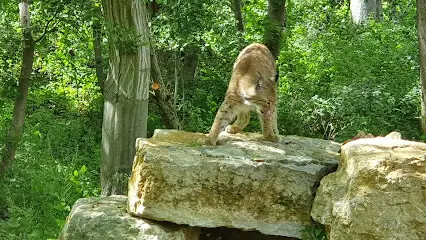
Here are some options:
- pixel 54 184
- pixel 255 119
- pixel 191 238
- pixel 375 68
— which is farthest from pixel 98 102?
pixel 191 238

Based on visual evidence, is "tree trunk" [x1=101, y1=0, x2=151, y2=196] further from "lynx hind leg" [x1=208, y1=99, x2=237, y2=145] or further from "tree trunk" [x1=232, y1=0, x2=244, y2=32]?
"tree trunk" [x1=232, y1=0, x2=244, y2=32]

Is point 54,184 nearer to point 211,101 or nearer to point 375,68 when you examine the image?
point 211,101

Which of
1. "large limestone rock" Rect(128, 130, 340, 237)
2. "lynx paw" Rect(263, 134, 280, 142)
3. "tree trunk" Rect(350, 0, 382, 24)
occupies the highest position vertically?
"tree trunk" Rect(350, 0, 382, 24)

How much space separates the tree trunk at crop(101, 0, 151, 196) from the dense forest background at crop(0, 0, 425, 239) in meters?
0.43

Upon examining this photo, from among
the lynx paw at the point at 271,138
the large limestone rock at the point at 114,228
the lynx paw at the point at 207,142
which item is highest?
the lynx paw at the point at 271,138

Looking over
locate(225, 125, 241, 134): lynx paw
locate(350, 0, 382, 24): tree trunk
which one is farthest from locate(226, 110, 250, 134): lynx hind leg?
locate(350, 0, 382, 24): tree trunk

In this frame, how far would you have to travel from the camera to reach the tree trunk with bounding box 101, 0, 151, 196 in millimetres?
7125

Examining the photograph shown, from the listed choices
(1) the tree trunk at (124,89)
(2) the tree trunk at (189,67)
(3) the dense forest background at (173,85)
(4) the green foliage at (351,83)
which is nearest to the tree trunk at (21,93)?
(3) the dense forest background at (173,85)

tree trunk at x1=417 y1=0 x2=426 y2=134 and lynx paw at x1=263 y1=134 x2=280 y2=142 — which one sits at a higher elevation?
tree trunk at x1=417 y1=0 x2=426 y2=134

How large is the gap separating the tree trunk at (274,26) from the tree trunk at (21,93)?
396cm

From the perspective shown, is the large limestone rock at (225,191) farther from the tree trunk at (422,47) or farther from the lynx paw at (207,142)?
the tree trunk at (422,47)

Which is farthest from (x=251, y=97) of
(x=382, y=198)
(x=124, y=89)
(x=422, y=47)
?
(x=422, y=47)

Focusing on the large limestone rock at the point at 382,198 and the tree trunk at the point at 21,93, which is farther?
the tree trunk at the point at 21,93

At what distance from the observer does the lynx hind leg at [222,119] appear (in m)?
6.50
